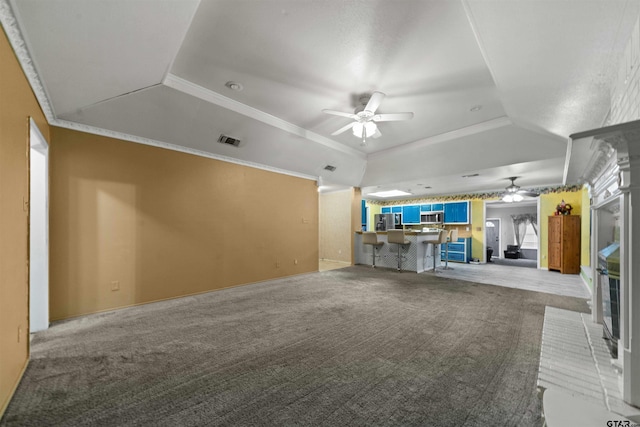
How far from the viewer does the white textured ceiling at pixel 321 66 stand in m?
1.77

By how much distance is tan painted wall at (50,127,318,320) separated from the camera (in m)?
3.22

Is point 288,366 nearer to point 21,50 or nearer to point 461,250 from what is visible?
point 21,50

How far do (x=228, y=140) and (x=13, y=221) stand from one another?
2.95m

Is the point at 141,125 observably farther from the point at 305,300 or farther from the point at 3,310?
the point at 305,300

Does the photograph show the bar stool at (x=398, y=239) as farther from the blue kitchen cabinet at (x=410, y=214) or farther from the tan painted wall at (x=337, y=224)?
the blue kitchen cabinet at (x=410, y=214)


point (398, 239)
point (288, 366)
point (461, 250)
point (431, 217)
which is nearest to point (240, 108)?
point (288, 366)

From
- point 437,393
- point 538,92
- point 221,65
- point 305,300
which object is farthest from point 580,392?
point 221,65

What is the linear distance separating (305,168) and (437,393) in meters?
4.85

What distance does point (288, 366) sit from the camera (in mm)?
2096

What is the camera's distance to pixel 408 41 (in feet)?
7.94

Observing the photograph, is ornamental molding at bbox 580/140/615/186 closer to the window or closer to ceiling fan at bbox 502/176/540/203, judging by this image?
ceiling fan at bbox 502/176/540/203

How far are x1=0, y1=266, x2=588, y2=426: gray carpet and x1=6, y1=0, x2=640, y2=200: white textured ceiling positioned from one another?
252cm

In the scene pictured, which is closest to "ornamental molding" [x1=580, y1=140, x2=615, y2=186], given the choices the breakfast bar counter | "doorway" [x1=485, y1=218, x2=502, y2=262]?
the breakfast bar counter

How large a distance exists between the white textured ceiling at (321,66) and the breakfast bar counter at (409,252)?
8.93 feet
